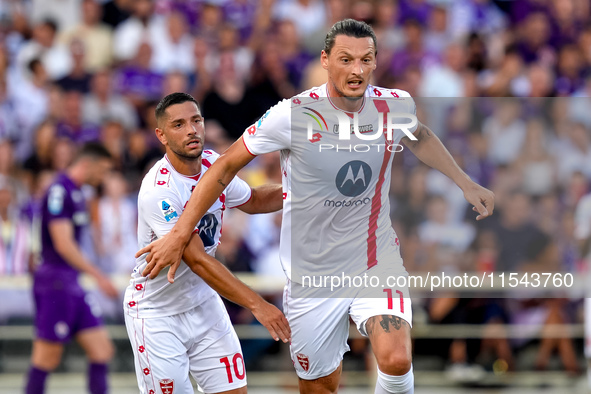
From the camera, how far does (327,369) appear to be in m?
5.50

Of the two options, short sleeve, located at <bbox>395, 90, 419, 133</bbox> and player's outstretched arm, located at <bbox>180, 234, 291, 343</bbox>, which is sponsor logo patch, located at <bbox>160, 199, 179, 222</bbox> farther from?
short sleeve, located at <bbox>395, 90, 419, 133</bbox>

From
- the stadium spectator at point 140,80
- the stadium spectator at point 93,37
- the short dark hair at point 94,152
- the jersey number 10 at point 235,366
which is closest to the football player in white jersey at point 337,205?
the jersey number 10 at point 235,366

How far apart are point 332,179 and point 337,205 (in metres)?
0.17

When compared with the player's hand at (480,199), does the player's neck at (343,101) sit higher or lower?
higher

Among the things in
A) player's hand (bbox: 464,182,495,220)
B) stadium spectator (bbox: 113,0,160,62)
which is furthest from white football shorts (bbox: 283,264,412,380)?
stadium spectator (bbox: 113,0,160,62)

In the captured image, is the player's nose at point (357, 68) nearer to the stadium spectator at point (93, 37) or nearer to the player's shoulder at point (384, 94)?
the player's shoulder at point (384, 94)

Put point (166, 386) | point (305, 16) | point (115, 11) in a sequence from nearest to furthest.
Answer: point (166, 386) → point (305, 16) → point (115, 11)

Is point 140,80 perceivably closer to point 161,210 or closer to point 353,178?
point 161,210

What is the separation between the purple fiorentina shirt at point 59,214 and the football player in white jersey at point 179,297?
2.72m

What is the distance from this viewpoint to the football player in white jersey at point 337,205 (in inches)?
197

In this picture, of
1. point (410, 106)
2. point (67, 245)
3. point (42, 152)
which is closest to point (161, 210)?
point (410, 106)

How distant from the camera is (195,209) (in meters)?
5.03

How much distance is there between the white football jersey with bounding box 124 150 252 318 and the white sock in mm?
1260

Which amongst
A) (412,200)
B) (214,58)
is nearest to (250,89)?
(214,58)
